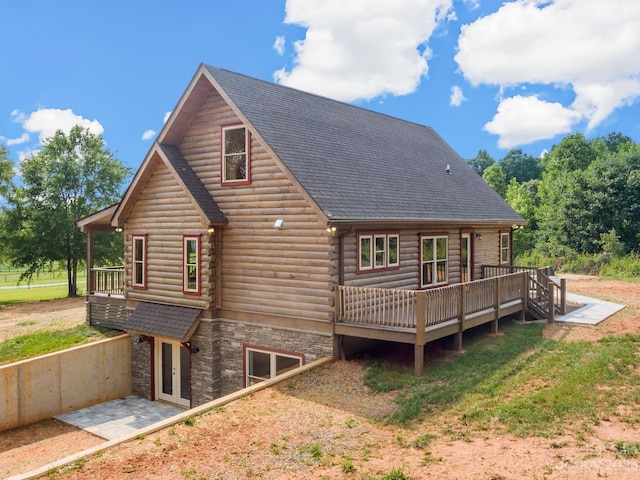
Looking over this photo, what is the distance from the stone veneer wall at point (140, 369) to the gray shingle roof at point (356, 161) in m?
8.69

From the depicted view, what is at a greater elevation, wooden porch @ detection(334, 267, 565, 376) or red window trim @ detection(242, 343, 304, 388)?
wooden porch @ detection(334, 267, 565, 376)

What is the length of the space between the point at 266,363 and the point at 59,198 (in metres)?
25.5

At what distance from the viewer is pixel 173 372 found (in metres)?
16.7

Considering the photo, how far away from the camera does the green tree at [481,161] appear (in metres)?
103

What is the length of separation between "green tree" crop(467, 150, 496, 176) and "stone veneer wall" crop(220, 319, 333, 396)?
308ft

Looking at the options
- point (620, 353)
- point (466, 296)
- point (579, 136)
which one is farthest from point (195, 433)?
point (579, 136)

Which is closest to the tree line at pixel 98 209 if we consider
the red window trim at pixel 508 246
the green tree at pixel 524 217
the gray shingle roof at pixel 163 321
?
the green tree at pixel 524 217

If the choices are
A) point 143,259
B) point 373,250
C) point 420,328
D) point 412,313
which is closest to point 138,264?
point 143,259

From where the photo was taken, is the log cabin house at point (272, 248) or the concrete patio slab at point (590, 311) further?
the concrete patio slab at point (590, 311)

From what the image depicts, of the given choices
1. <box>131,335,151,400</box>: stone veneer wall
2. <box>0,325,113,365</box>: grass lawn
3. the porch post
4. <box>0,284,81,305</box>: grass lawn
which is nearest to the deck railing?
<box>131,335,151,400</box>: stone veneer wall

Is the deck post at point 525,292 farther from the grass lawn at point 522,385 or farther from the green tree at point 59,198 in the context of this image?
the green tree at point 59,198

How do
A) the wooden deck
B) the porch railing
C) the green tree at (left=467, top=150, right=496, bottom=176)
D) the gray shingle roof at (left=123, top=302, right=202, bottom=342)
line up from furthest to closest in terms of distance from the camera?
the green tree at (left=467, top=150, right=496, bottom=176) < the porch railing < the gray shingle roof at (left=123, top=302, right=202, bottom=342) < the wooden deck

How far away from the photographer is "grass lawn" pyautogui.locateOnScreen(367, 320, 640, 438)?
9.50 m

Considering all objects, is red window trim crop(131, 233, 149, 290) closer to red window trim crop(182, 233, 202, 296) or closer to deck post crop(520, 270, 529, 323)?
red window trim crop(182, 233, 202, 296)
